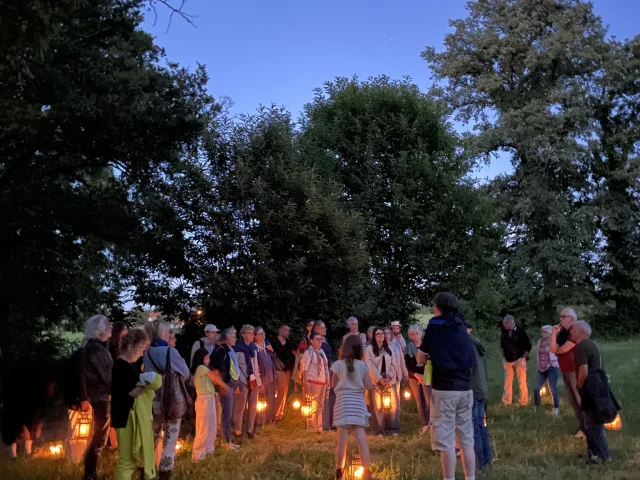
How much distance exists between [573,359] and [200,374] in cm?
537

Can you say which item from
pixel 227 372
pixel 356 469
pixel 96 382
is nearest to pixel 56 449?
pixel 227 372

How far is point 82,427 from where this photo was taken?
848 cm

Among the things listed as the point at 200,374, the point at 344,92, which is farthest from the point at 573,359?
the point at 344,92

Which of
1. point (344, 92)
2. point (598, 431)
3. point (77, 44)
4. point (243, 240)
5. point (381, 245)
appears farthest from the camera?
point (344, 92)

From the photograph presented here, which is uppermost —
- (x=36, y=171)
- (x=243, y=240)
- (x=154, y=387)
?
(x=36, y=171)

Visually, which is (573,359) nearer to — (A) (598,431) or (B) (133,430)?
(A) (598,431)

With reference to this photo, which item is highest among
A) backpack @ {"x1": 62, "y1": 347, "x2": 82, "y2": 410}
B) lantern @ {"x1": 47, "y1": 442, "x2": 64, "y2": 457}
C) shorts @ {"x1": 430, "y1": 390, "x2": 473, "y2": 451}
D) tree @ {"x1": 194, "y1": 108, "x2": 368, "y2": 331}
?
tree @ {"x1": 194, "y1": 108, "x2": 368, "y2": 331}

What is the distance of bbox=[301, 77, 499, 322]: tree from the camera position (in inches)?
858

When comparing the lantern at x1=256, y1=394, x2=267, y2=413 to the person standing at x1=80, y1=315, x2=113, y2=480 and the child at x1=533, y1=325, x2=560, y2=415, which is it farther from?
the child at x1=533, y1=325, x2=560, y2=415

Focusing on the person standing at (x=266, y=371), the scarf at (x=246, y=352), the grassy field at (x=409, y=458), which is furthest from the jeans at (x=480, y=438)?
the person standing at (x=266, y=371)

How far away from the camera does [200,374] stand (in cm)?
936

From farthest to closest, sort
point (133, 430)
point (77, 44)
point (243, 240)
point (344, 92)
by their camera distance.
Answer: point (344, 92), point (243, 240), point (77, 44), point (133, 430)

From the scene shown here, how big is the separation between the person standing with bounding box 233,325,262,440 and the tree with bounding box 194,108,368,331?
397cm

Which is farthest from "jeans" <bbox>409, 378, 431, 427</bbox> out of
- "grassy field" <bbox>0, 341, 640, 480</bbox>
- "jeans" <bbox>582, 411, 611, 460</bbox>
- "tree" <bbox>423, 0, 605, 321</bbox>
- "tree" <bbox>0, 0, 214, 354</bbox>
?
"tree" <bbox>423, 0, 605, 321</bbox>
